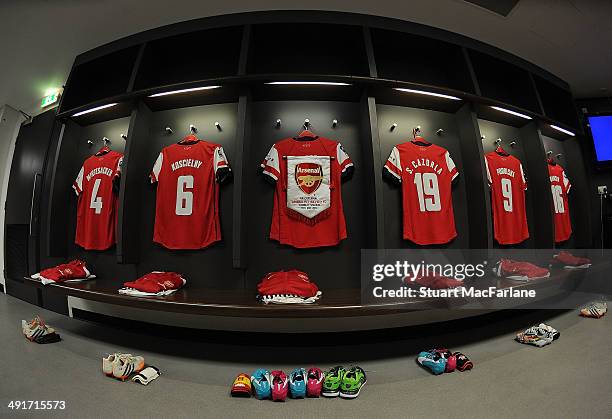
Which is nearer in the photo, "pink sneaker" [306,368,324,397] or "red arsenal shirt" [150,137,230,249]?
"pink sneaker" [306,368,324,397]

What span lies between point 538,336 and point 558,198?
36.5 inches

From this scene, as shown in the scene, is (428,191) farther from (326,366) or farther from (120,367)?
(120,367)

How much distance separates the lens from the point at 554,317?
5.01 feet

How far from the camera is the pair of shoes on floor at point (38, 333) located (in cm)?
112

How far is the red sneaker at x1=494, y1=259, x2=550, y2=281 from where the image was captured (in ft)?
4.37

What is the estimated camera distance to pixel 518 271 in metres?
1.35

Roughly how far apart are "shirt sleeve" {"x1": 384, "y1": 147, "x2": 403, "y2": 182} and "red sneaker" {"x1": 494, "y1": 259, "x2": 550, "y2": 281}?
86 centimetres

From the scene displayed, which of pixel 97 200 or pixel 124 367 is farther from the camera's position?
pixel 97 200

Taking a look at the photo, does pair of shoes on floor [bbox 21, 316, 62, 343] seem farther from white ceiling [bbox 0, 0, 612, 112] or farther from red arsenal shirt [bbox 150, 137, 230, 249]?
white ceiling [bbox 0, 0, 612, 112]

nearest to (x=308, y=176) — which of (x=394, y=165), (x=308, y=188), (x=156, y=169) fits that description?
(x=308, y=188)

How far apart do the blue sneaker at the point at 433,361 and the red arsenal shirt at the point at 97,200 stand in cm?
199

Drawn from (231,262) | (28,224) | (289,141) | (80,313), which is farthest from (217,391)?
(28,224)

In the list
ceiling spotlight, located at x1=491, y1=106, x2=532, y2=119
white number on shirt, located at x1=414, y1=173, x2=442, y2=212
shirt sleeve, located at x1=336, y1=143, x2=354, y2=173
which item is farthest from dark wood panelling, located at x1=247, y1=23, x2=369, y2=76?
ceiling spotlight, located at x1=491, y1=106, x2=532, y2=119

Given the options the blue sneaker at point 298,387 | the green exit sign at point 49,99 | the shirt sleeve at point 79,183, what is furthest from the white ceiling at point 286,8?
the blue sneaker at point 298,387
